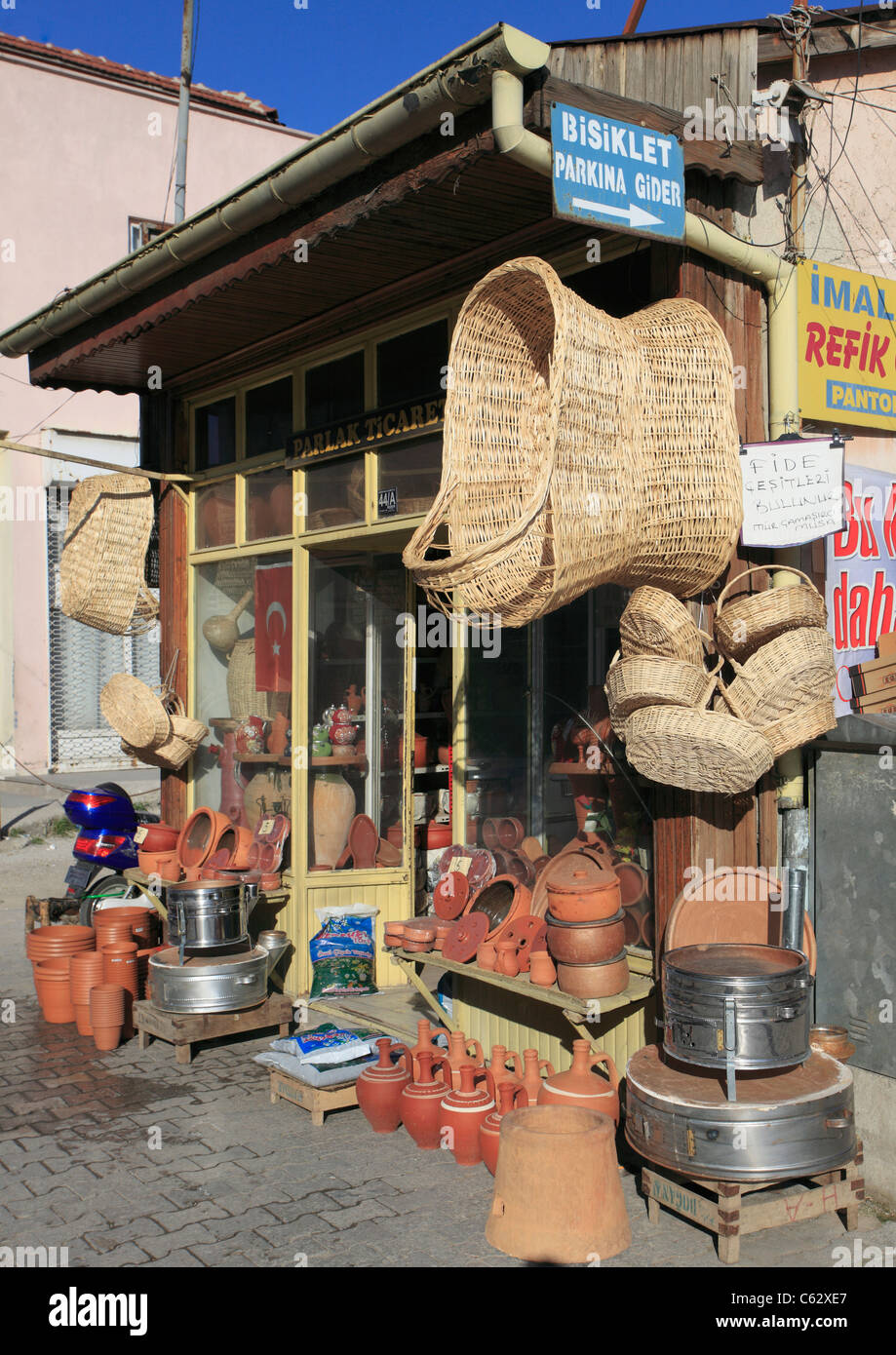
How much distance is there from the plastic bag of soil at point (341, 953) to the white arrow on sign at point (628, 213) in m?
4.45

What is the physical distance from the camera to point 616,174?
396cm

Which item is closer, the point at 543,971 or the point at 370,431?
the point at 543,971

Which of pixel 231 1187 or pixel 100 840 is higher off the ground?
pixel 100 840

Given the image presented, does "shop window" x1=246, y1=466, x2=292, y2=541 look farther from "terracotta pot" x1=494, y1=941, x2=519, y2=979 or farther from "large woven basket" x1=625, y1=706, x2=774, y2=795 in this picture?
"large woven basket" x1=625, y1=706, x2=774, y2=795

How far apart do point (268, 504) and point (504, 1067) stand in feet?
13.4

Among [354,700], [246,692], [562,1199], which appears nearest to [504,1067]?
[562,1199]

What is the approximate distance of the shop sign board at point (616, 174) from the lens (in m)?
3.82

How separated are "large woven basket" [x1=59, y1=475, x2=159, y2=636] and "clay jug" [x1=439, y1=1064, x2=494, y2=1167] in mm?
4661

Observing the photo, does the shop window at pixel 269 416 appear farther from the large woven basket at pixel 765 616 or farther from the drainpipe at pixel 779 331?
the large woven basket at pixel 765 616

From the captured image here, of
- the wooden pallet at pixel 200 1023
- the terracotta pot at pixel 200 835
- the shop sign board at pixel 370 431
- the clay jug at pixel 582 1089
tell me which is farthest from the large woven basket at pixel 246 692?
the clay jug at pixel 582 1089

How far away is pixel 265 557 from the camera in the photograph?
7723 mm

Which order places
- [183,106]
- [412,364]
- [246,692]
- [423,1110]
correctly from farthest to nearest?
1. [183,106]
2. [246,692]
3. [412,364]
4. [423,1110]

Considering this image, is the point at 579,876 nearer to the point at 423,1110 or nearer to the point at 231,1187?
the point at 423,1110

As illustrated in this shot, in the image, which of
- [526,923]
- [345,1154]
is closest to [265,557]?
[526,923]
